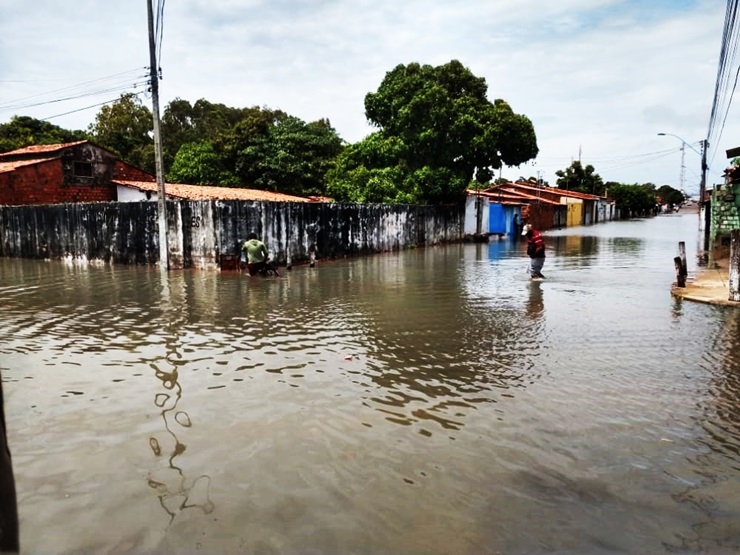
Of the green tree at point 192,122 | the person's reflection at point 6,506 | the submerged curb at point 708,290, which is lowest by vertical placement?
the submerged curb at point 708,290

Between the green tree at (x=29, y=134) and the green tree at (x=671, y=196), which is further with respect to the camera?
the green tree at (x=671, y=196)

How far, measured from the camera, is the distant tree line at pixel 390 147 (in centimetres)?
2848

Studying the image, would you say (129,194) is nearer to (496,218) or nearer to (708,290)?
(496,218)

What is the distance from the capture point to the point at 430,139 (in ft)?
93.0

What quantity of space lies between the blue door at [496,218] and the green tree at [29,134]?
31336mm

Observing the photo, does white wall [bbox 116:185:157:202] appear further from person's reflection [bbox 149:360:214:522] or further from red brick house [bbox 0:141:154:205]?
person's reflection [bbox 149:360:214:522]

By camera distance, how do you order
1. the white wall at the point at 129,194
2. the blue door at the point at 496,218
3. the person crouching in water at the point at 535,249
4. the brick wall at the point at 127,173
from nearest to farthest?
the person crouching in water at the point at 535,249 → the white wall at the point at 129,194 → the brick wall at the point at 127,173 → the blue door at the point at 496,218

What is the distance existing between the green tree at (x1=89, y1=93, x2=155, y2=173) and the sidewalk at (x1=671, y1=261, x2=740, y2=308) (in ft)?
123

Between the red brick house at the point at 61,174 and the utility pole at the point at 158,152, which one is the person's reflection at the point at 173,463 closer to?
the utility pole at the point at 158,152

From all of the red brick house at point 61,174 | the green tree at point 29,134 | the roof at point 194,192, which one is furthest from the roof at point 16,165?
the green tree at point 29,134

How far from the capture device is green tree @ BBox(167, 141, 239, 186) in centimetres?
3594

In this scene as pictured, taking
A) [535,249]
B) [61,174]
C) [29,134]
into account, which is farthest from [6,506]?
[29,134]

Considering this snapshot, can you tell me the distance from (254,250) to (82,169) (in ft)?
56.6

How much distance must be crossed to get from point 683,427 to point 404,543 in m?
3.02
